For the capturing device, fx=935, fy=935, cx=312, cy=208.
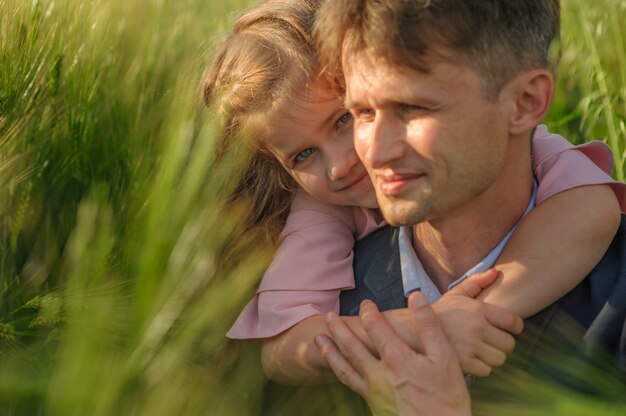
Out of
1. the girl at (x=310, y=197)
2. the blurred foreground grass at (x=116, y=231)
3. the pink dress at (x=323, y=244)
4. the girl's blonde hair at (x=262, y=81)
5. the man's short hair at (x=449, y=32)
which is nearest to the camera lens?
the blurred foreground grass at (x=116, y=231)

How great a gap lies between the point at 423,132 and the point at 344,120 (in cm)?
32

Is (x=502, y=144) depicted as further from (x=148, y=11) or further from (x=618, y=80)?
(x=618, y=80)

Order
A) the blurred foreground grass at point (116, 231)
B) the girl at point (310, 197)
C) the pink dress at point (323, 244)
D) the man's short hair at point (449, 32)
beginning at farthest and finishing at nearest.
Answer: the pink dress at point (323, 244), the girl at point (310, 197), the man's short hair at point (449, 32), the blurred foreground grass at point (116, 231)

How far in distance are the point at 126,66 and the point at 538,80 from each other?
2.23ft

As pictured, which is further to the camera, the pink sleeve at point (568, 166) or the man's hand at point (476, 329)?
the pink sleeve at point (568, 166)

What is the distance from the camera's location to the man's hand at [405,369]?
4.35 ft

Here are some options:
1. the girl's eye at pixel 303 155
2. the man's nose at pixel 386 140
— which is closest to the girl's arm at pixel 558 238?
the man's nose at pixel 386 140

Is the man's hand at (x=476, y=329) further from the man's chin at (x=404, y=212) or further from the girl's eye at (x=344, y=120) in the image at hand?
the girl's eye at (x=344, y=120)

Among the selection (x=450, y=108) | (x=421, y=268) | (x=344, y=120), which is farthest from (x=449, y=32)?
(x=421, y=268)

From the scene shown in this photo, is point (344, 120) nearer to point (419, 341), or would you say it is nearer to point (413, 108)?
point (413, 108)

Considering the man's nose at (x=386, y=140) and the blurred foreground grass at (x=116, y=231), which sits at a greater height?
the blurred foreground grass at (x=116, y=231)

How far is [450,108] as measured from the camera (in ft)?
4.80

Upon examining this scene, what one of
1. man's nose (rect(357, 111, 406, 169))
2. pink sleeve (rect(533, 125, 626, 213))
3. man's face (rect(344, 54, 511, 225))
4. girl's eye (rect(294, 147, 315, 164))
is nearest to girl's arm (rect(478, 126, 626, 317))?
pink sleeve (rect(533, 125, 626, 213))

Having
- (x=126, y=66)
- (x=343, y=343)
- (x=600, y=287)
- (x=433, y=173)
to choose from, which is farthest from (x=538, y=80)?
(x=126, y=66)
